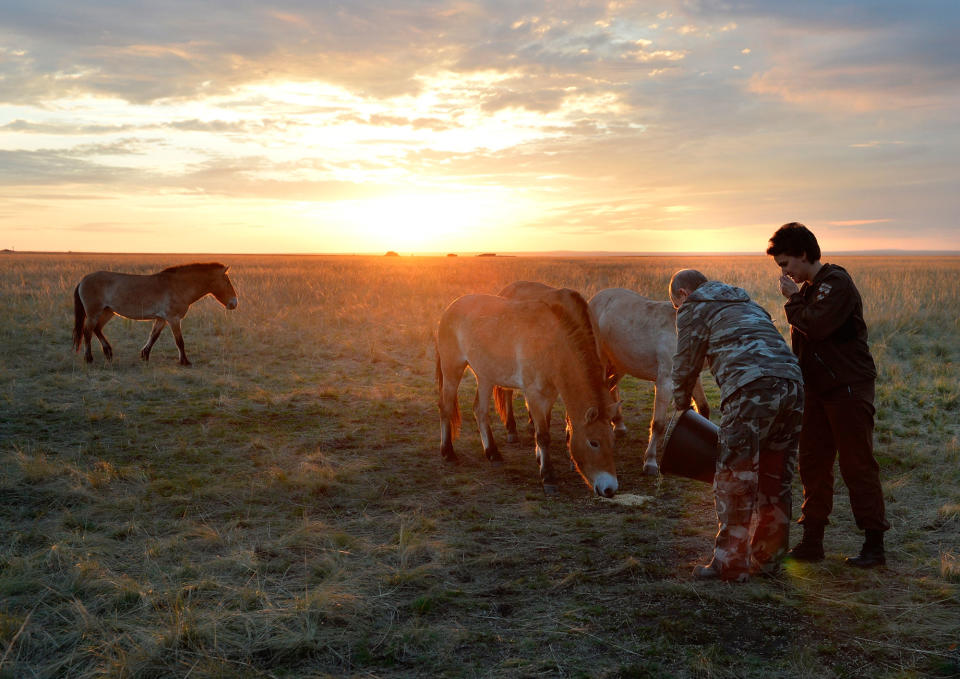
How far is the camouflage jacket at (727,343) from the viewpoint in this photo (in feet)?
14.3

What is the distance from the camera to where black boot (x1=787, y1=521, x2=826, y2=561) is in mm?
4863

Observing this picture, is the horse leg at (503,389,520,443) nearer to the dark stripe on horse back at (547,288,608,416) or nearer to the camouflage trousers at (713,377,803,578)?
the dark stripe on horse back at (547,288,608,416)

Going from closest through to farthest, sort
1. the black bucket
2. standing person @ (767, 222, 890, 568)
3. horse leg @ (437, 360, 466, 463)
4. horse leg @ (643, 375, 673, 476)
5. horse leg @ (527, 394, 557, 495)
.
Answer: standing person @ (767, 222, 890, 568) → the black bucket → horse leg @ (527, 394, 557, 495) → horse leg @ (643, 375, 673, 476) → horse leg @ (437, 360, 466, 463)

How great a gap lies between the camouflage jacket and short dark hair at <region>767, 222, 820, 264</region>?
43 cm

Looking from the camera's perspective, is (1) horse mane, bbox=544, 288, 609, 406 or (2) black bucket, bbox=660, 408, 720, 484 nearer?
(2) black bucket, bbox=660, 408, 720, 484

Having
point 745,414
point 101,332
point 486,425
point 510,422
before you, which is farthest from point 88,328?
point 745,414

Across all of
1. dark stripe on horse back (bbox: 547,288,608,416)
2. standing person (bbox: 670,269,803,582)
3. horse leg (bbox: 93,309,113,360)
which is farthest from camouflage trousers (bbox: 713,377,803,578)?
horse leg (bbox: 93,309,113,360)

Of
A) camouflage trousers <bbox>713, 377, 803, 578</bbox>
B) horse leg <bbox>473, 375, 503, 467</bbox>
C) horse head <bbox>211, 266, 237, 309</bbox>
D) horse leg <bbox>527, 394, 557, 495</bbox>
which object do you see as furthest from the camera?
horse head <bbox>211, 266, 237, 309</bbox>

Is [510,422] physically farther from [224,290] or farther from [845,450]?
[224,290]

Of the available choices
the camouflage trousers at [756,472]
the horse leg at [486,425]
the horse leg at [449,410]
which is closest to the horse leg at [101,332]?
the horse leg at [449,410]

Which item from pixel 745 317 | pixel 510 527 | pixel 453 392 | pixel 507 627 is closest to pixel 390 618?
pixel 507 627

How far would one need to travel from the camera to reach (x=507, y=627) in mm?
3986

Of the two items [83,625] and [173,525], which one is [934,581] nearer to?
[83,625]

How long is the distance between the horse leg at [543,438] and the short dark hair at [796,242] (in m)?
3.06
